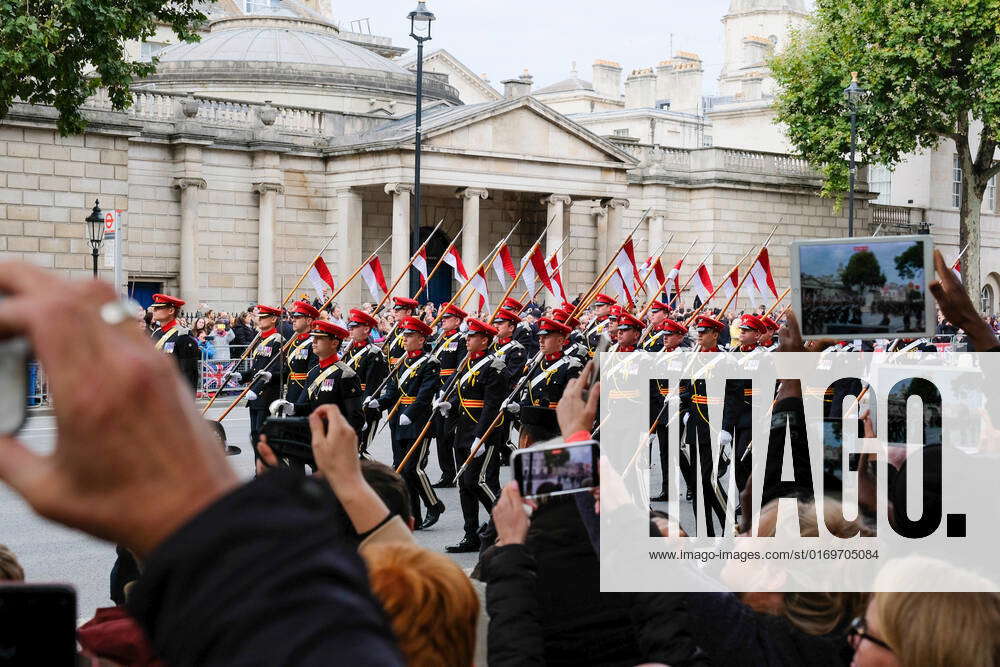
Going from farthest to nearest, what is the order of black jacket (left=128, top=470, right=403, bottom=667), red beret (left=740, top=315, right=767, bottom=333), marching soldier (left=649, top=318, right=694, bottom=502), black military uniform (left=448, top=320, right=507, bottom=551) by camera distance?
red beret (left=740, top=315, right=767, bottom=333) → marching soldier (left=649, top=318, right=694, bottom=502) → black military uniform (left=448, top=320, right=507, bottom=551) → black jacket (left=128, top=470, right=403, bottom=667)

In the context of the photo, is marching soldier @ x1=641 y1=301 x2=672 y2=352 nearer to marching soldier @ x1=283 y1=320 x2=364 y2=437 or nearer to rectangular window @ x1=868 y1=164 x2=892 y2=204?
marching soldier @ x1=283 y1=320 x2=364 y2=437

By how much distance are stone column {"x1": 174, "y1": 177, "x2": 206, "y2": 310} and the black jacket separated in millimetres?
31046

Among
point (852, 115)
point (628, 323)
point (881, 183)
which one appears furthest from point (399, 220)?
point (881, 183)

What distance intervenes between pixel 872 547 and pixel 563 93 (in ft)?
247

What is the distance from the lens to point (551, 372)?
1226cm

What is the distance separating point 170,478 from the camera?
950 mm

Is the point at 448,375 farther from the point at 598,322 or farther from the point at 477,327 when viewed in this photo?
the point at 598,322

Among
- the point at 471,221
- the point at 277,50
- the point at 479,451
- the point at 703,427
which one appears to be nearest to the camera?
the point at 479,451

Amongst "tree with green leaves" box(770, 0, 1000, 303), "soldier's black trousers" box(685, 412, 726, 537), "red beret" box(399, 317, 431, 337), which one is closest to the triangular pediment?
"tree with green leaves" box(770, 0, 1000, 303)

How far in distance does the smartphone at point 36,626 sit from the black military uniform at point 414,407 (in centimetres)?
977

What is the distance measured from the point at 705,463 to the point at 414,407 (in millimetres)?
2772

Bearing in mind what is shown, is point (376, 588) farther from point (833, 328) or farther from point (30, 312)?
point (833, 328)

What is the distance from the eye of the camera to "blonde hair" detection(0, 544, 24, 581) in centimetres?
305

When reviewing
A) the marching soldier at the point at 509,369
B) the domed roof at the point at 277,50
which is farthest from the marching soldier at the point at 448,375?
the domed roof at the point at 277,50
